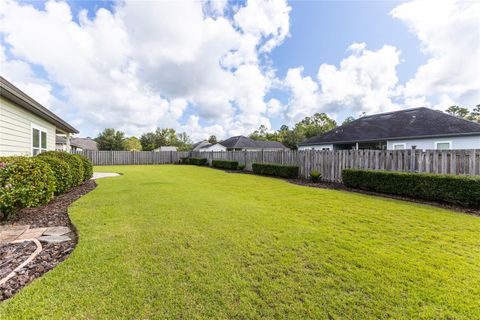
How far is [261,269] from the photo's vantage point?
251 cm

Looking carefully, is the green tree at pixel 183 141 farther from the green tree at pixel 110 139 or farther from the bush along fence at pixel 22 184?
the bush along fence at pixel 22 184

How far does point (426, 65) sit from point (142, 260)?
18685 mm

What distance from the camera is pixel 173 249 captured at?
9.84 ft

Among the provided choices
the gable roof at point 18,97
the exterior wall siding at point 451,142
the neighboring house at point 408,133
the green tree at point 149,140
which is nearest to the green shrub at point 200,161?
the neighboring house at point 408,133

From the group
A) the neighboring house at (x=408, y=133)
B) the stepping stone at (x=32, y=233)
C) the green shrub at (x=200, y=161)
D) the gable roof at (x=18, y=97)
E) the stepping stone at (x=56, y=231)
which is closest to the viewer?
the stepping stone at (x=32, y=233)

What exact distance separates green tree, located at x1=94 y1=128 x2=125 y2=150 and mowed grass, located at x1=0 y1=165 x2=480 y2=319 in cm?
5396

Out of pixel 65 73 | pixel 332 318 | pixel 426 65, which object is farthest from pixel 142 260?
pixel 426 65

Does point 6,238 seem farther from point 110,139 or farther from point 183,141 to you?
point 183,141

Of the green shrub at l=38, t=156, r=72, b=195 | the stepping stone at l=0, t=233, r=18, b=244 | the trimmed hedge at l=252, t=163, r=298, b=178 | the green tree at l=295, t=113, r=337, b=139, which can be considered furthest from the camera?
the green tree at l=295, t=113, r=337, b=139

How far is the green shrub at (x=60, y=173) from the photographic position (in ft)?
19.1

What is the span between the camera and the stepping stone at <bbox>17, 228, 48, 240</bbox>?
346 cm

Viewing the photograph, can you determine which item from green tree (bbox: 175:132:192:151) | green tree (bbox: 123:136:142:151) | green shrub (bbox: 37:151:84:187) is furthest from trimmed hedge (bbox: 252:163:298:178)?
Answer: green tree (bbox: 175:132:192:151)

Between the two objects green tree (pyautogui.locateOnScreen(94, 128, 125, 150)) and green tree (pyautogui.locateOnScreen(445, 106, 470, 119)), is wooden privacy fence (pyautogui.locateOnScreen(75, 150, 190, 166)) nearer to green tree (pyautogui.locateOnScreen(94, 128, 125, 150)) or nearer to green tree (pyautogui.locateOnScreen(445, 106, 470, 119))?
green tree (pyautogui.locateOnScreen(94, 128, 125, 150))

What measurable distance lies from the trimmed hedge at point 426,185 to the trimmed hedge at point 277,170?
3.78m
